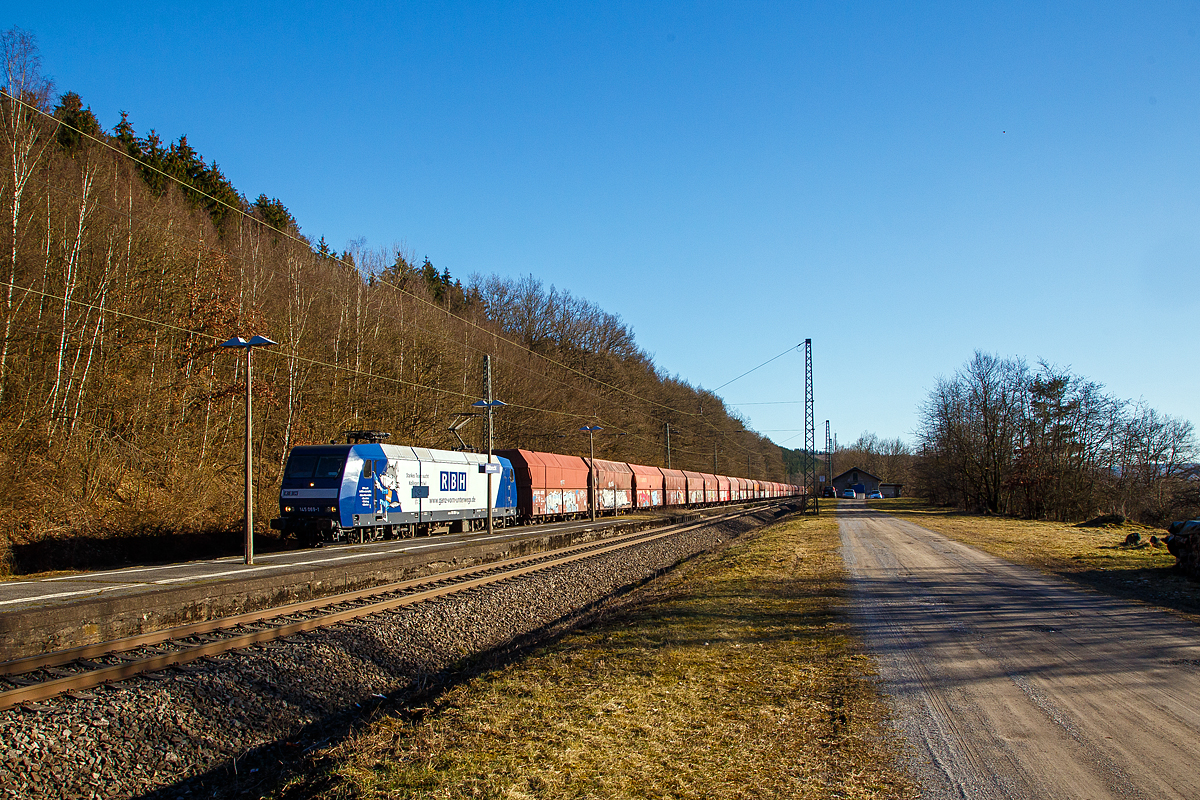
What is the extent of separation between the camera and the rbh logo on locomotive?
84.1 feet

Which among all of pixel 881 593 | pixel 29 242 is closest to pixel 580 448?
pixel 29 242

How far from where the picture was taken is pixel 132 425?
22.9 meters

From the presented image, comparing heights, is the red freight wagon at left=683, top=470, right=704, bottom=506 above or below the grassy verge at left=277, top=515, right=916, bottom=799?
below

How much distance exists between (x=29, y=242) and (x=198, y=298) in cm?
610

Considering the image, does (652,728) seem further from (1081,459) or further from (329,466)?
(1081,459)

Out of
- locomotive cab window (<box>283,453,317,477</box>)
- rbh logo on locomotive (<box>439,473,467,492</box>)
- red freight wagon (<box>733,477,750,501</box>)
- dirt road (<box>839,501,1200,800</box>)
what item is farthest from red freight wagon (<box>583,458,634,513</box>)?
red freight wagon (<box>733,477,750,501</box>)

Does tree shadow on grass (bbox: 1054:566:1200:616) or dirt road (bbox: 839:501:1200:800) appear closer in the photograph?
dirt road (bbox: 839:501:1200:800)

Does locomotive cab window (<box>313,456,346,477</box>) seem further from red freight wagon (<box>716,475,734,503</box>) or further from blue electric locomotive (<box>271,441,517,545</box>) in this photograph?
red freight wagon (<box>716,475,734,503</box>)

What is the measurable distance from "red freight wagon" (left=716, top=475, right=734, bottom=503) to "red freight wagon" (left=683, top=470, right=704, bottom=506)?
5730 millimetres

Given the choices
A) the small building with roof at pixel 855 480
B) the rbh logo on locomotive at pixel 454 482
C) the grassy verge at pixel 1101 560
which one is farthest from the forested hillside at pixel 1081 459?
the small building with roof at pixel 855 480

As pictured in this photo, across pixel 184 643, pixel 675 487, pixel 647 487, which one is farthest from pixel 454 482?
pixel 675 487

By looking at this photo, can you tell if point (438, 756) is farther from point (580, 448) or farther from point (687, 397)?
point (687, 397)

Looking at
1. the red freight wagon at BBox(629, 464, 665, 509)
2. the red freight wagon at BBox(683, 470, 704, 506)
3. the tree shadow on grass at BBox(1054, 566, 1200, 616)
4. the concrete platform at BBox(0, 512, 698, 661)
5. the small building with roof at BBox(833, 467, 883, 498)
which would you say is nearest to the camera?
the concrete platform at BBox(0, 512, 698, 661)

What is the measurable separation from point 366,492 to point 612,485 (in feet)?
74.4
